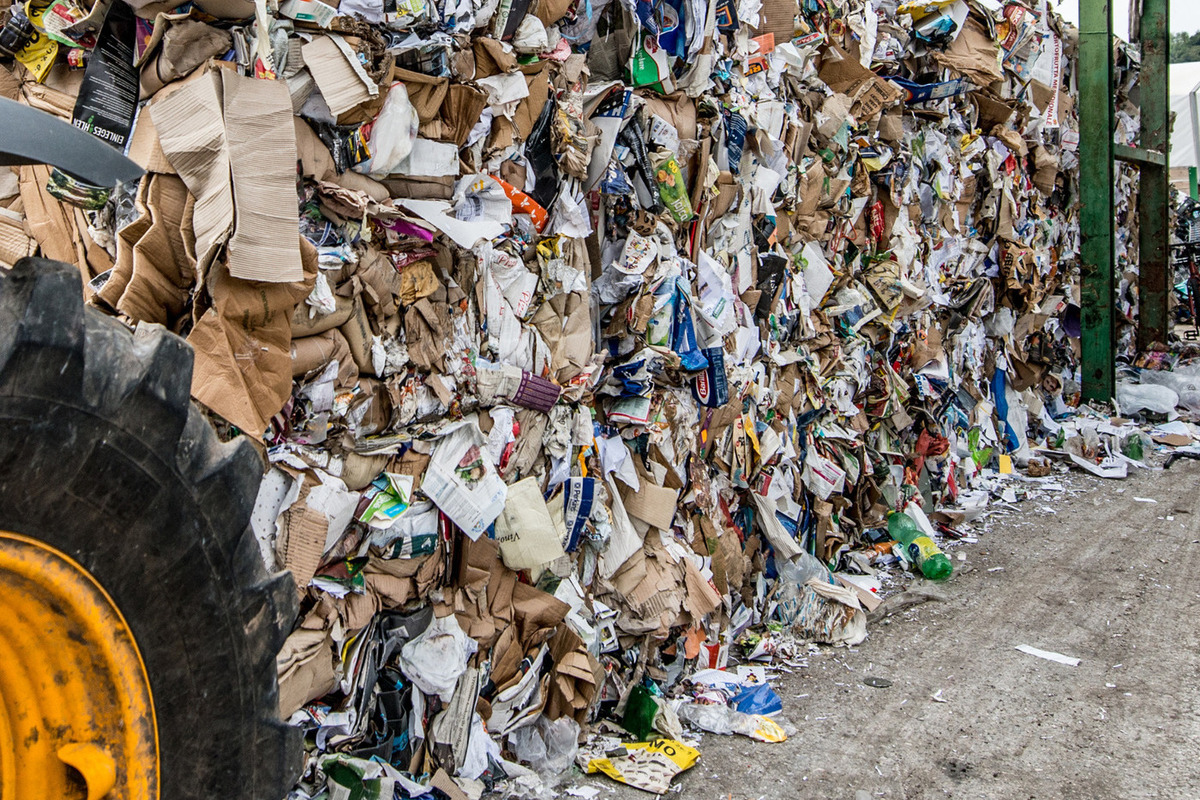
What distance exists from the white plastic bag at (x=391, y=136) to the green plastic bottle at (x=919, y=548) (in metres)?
3.48

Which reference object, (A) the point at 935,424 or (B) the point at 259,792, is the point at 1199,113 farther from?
(B) the point at 259,792

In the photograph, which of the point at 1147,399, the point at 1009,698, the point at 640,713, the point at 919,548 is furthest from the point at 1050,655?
the point at 1147,399

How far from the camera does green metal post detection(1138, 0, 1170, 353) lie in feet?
28.6

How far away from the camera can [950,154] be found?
19.8 ft

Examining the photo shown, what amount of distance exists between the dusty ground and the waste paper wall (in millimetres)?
250

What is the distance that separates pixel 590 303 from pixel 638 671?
1.29 metres

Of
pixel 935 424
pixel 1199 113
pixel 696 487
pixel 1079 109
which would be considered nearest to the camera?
pixel 696 487

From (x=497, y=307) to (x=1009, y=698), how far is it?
2289mm

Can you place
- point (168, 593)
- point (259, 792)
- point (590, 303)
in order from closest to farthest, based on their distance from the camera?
point (168, 593)
point (259, 792)
point (590, 303)

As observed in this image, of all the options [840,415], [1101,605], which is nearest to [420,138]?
[840,415]

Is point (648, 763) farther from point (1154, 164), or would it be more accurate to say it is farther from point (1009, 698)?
point (1154, 164)

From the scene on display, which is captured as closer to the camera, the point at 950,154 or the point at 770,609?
the point at 770,609

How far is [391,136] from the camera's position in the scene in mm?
2348

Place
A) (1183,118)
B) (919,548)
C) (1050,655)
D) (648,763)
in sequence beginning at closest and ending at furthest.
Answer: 1. (648,763)
2. (1050,655)
3. (919,548)
4. (1183,118)
